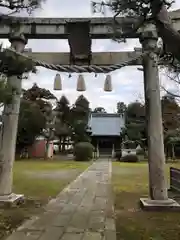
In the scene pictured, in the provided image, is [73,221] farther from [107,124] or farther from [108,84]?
[107,124]

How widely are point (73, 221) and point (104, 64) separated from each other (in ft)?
12.8

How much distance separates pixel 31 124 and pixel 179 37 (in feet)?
83.4

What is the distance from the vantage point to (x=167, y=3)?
3.65 meters

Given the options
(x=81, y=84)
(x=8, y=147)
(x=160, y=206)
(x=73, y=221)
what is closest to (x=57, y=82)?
(x=81, y=84)

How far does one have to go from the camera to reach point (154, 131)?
6.92 meters

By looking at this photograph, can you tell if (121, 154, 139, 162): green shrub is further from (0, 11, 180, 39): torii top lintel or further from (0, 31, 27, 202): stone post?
(0, 31, 27, 202): stone post

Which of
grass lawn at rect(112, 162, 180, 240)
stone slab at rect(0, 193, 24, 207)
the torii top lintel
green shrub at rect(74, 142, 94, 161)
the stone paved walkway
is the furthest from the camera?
green shrub at rect(74, 142, 94, 161)

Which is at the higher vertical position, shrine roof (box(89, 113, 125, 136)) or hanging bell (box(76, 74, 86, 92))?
shrine roof (box(89, 113, 125, 136))

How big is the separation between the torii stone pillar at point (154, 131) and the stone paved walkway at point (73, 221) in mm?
1134

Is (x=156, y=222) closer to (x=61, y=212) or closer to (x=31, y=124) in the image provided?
(x=61, y=212)

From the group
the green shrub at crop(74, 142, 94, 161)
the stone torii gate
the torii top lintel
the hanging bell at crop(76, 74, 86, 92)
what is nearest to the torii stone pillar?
the stone torii gate

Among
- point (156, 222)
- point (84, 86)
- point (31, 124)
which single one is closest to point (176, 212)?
point (156, 222)

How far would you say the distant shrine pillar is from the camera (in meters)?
6.77

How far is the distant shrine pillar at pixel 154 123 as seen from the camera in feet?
22.2
